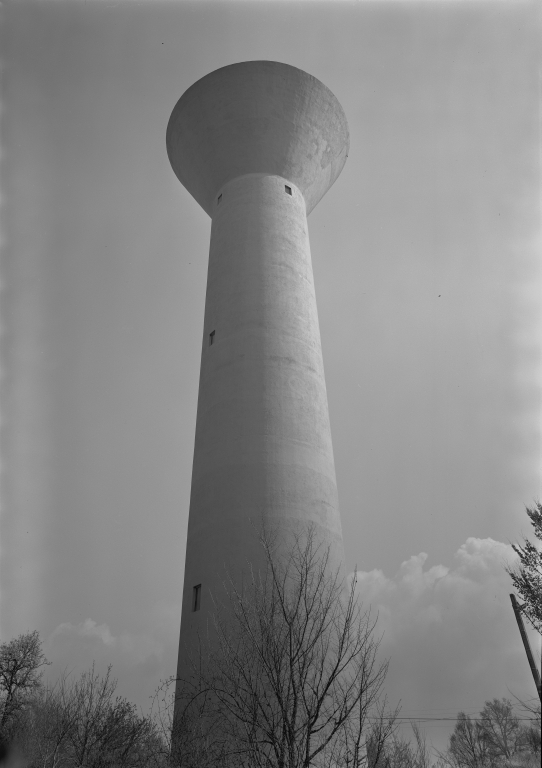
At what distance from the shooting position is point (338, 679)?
1502 centimetres

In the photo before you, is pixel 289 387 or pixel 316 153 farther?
pixel 316 153

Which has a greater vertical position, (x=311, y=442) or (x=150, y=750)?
(x=311, y=442)

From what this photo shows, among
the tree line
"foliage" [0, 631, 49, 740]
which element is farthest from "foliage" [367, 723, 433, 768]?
"foliage" [0, 631, 49, 740]

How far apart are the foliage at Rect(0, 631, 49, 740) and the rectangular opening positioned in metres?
17.3

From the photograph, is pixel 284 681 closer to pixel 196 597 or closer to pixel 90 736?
pixel 196 597

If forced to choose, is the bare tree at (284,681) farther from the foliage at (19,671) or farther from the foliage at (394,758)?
the foliage at (19,671)

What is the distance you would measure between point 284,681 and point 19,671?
82.3 ft

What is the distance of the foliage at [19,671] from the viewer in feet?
98.2

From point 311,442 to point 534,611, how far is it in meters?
10.1

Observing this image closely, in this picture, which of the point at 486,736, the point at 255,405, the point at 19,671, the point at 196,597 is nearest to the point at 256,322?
the point at 255,405

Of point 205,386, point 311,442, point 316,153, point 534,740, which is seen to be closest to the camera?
point 534,740

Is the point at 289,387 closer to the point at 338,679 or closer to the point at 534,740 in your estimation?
the point at 338,679

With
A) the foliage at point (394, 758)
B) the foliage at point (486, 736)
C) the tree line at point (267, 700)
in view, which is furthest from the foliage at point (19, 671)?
the foliage at point (486, 736)

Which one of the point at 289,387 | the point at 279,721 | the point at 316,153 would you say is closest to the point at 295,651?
the point at 279,721
